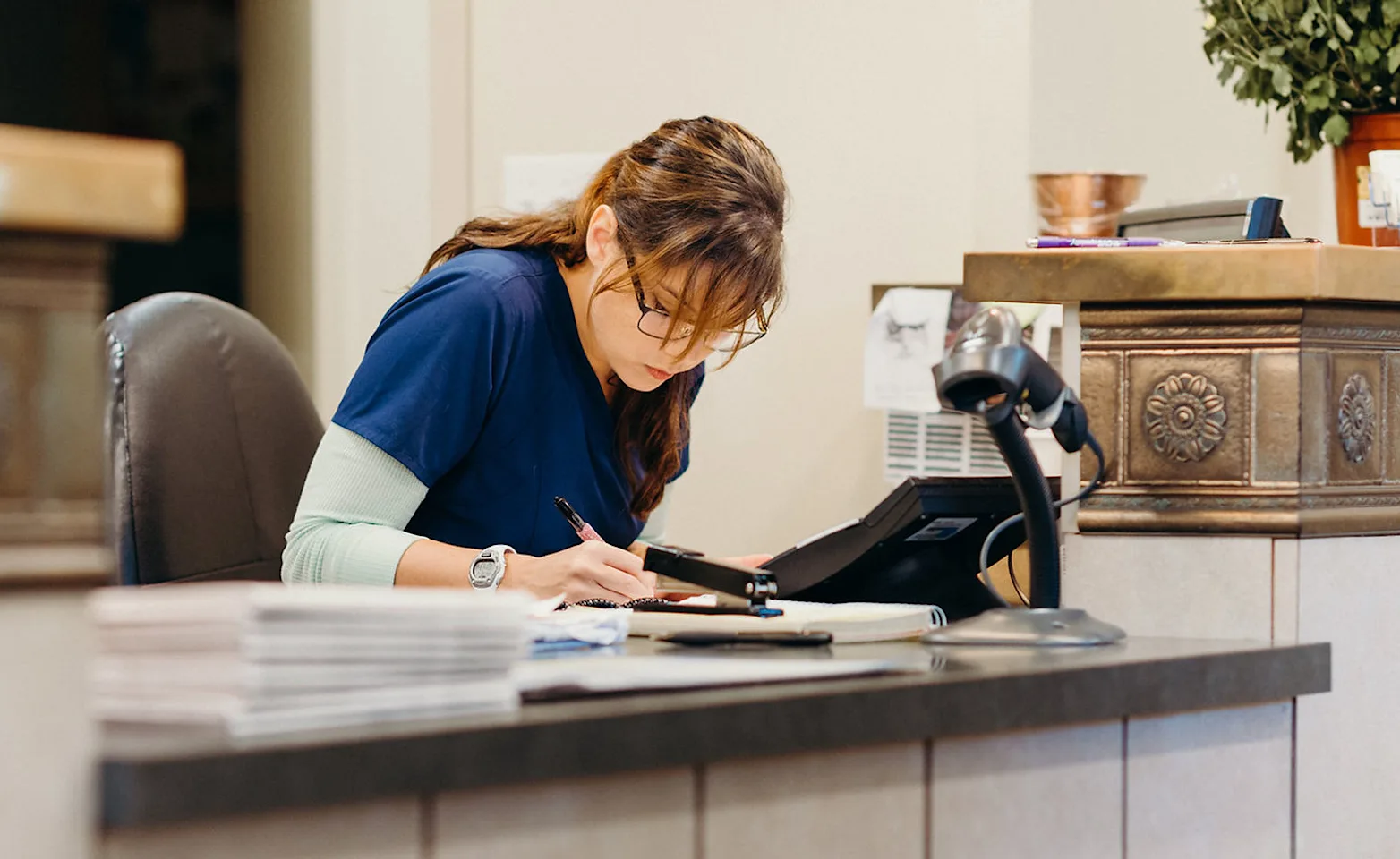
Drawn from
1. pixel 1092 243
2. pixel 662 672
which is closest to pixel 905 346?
pixel 1092 243

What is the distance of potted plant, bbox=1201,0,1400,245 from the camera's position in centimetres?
179

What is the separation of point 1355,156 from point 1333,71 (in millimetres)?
104

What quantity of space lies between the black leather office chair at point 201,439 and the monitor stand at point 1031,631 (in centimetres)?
97

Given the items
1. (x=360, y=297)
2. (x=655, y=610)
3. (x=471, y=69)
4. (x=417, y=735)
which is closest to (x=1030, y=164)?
(x=471, y=69)

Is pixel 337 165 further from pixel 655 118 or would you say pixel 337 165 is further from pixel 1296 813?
pixel 1296 813

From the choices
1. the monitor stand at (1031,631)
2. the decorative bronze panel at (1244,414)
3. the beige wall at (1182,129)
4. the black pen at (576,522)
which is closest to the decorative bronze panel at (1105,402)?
the decorative bronze panel at (1244,414)

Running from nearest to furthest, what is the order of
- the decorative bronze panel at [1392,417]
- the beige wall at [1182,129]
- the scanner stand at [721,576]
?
the scanner stand at [721,576], the decorative bronze panel at [1392,417], the beige wall at [1182,129]

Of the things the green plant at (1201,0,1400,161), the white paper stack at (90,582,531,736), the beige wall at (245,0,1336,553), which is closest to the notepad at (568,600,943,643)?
the white paper stack at (90,582,531,736)

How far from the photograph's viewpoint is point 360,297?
2926 millimetres

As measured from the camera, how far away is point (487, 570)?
1.66 meters

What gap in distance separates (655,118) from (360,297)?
0.63 m

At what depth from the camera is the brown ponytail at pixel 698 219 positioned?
5.56 feet

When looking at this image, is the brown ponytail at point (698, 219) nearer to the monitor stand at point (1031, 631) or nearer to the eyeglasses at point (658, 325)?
the eyeglasses at point (658, 325)

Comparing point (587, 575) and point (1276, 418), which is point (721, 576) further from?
point (1276, 418)
